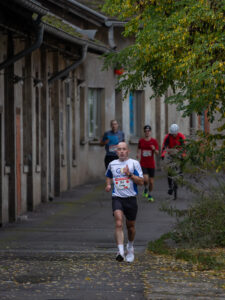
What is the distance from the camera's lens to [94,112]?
→ 30453mm

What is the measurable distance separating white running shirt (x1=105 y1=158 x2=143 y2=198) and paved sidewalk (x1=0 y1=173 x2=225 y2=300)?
812 millimetres

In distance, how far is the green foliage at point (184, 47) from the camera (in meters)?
11.3

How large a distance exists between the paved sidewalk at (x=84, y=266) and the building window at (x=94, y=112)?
472 inches

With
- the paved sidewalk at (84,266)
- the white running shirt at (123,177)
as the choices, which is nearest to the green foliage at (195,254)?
the paved sidewalk at (84,266)

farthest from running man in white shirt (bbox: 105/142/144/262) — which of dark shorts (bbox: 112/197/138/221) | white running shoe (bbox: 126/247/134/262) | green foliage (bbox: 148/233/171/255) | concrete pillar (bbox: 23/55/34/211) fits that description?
concrete pillar (bbox: 23/55/34/211)

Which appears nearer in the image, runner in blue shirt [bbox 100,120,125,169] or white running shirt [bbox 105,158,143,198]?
white running shirt [bbox 105,158,143,198]

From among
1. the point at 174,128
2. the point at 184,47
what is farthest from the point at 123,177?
the point at 174,128

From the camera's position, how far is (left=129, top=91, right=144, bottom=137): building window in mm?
33344

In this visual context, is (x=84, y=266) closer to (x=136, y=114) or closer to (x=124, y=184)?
(x=124, y=184)

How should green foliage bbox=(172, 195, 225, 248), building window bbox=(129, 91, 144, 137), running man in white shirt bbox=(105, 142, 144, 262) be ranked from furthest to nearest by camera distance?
building window bbox=(129, 91, 144, 137), green foliage bbox=(172, 195, 225, 248), running man in white shirt bbox=(105, 142, 144, 262)

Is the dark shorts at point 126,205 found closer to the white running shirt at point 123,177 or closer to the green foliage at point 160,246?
→ the white running shirt at point 123,177

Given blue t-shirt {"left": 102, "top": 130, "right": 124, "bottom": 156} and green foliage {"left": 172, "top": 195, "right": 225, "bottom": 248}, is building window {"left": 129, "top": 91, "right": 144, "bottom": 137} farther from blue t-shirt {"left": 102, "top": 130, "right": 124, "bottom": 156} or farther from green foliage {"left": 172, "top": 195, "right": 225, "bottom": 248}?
green foliage {"left": 172, "top": 195, "right": 225, "bottom": 248}

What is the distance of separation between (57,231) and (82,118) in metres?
13.8

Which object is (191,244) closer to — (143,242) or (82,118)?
(143,242)
